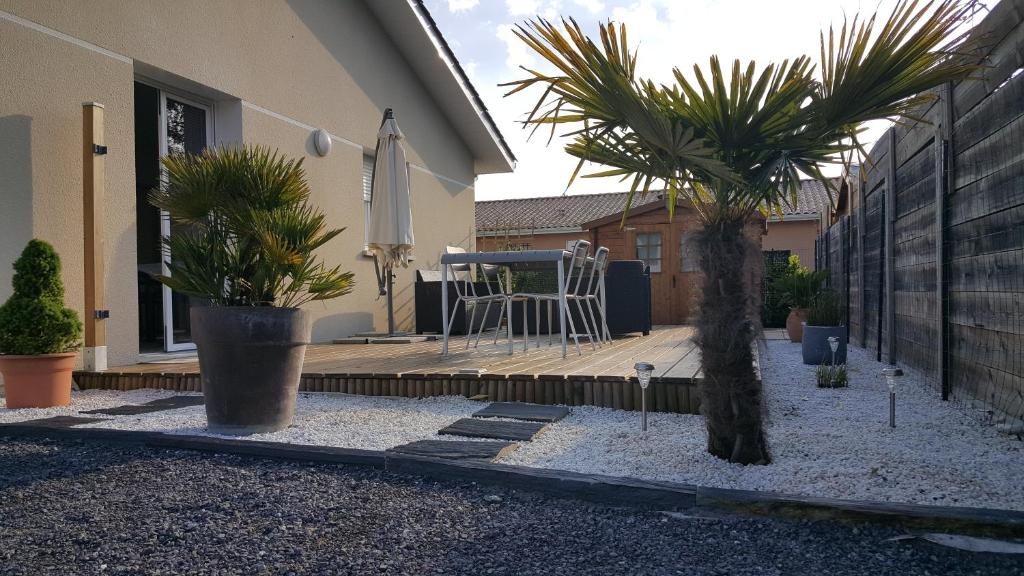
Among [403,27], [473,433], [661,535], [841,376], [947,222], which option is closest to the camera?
[661,535]

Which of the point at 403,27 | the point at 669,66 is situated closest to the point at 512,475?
the point at 669,66

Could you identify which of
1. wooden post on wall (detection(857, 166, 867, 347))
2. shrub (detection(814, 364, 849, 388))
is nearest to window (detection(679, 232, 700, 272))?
shrub (detection(814, 364, 849, 388))

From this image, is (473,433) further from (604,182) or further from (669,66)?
(669,66)

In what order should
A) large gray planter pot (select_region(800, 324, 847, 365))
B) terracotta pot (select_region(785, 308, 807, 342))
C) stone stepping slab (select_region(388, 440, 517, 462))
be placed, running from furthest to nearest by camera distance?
terracotta pot (select_region(785, 308, 807, 342)), large gray planter pot (select_region(800, 324, 847, 365)), stone stepping slab (select_region(388, 440, 517, 462))

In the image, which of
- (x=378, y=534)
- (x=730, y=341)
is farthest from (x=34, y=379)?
(x=730, y=341)

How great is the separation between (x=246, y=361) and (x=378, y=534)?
154 cm

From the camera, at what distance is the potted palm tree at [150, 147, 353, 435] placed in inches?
135

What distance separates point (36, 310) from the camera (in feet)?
13.9

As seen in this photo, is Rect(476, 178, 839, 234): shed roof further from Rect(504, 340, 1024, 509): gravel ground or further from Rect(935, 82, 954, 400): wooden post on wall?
Rect(504, 340, 1024, 509): gravel ground

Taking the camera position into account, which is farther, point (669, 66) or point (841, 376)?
point (841, 376)

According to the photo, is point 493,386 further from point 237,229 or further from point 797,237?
point 797,237

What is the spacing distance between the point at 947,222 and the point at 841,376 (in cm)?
130

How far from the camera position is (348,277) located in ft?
11.8

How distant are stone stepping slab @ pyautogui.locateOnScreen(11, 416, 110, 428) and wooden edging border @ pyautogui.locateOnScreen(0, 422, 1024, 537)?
0.91 ft
